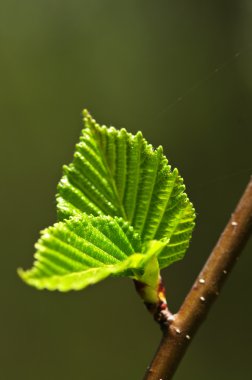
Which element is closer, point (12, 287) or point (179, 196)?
point (179, 196)

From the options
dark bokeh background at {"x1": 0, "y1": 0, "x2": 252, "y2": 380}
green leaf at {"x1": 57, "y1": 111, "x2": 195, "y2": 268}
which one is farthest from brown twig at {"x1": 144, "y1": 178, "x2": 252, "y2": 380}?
dark bokeh background at {"x1": 0, "y1": 0, "x2": 252, "y2": 380}

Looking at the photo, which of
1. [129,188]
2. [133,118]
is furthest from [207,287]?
[133,118]

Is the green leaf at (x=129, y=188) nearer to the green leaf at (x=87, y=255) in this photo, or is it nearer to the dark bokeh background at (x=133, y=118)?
the green leaf at (x=87, y=255)

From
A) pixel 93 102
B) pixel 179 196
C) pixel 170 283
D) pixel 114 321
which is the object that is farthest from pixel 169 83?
pixel 179 196

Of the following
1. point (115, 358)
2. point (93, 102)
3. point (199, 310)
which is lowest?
point (115, 358)

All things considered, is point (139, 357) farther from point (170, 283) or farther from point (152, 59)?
point (152, 59)

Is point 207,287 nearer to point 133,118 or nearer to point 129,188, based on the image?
point 129,188

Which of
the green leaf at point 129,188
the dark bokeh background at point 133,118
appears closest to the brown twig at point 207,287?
the green leaf at point 129,188
